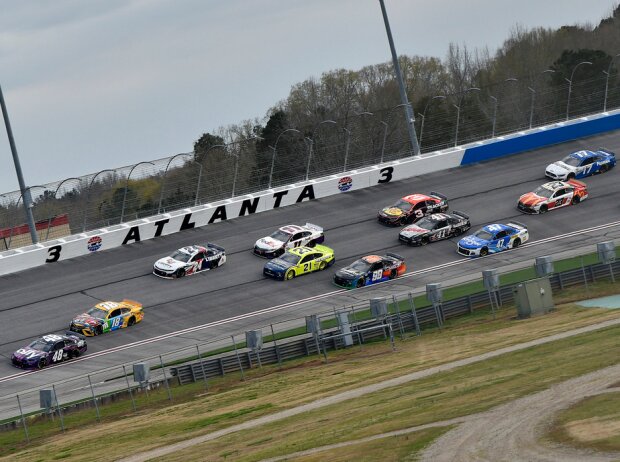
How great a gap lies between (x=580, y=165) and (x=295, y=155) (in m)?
13.6

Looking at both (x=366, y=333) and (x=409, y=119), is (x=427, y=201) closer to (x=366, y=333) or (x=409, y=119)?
(x=409, y=119)

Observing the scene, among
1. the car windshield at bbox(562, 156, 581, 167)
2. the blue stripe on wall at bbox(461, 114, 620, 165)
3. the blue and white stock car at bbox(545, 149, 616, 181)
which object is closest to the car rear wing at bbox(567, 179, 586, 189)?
the blue and white stock car at bbox(545, 149, 616, 181)

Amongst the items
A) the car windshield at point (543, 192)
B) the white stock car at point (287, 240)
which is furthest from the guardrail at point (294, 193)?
the car windshield at point (543, 192)

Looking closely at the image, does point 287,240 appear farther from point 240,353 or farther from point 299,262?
point 240,353

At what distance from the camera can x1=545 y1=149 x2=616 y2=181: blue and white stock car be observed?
53094mm

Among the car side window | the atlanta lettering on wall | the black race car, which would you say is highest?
the atlanta lettering on wall

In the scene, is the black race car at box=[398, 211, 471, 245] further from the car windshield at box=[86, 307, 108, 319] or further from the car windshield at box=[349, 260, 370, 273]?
the car windshield at box=[86, 307, 108, 319]

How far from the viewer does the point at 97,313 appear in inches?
1591

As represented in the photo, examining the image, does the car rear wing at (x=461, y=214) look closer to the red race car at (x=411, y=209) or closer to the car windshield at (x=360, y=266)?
the red race car at (x=411, y=209)

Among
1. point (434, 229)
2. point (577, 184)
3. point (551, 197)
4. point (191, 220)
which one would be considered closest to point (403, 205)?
point (434, 229)

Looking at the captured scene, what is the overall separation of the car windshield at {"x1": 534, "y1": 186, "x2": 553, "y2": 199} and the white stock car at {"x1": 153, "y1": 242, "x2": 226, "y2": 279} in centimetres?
1476

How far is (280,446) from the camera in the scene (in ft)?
77.9

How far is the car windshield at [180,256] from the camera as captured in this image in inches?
1779

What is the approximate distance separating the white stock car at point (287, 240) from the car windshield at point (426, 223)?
13.5ft
